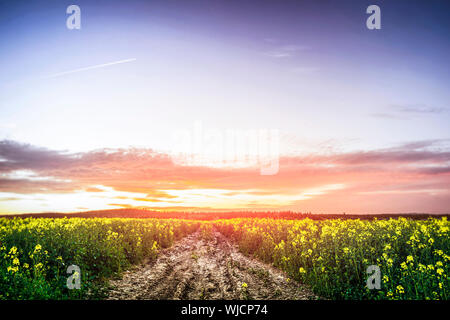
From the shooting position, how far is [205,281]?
11617 millimetres

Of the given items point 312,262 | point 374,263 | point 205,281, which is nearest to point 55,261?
point 205,281

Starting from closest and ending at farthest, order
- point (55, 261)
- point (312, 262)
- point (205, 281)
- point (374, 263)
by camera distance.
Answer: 1. point (374, 263)
2. point (55, 261)
3. point (205, 281)
4. point (312, 262)

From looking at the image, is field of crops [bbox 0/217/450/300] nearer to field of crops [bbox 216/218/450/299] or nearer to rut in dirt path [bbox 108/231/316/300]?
field of crops [bbox 216/218/450/299]

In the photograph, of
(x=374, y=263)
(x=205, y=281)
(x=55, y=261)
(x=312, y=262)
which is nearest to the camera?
(x=374, y=263)

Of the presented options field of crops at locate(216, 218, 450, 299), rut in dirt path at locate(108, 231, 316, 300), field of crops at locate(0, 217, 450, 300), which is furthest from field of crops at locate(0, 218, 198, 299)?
field of crops at locate(216, 218, 450, 299)

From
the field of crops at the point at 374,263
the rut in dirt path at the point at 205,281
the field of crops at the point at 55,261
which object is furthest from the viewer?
the rut in dirt path at the point at 205,281

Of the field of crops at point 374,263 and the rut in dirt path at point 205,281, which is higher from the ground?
the field of crops at point 374,263

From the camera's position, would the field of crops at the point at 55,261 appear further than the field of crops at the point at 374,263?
Yes

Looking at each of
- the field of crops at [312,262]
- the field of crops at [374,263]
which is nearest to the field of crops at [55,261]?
the field of crops at [312,262]

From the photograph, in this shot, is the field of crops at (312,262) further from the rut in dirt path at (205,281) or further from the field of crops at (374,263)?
the rut in dirt path at (205,281)

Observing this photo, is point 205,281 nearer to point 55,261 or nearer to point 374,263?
point 55,261

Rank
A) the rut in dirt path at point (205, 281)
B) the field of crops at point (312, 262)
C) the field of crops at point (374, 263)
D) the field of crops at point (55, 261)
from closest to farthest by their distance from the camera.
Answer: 1. the field of crops at point (374, 263)
2. the field of crops at point (312, 262)
3. the field of crops at point (55, 261)
4. the rut in dirt path at point (205, 281)

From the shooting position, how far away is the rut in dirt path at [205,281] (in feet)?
32.0
